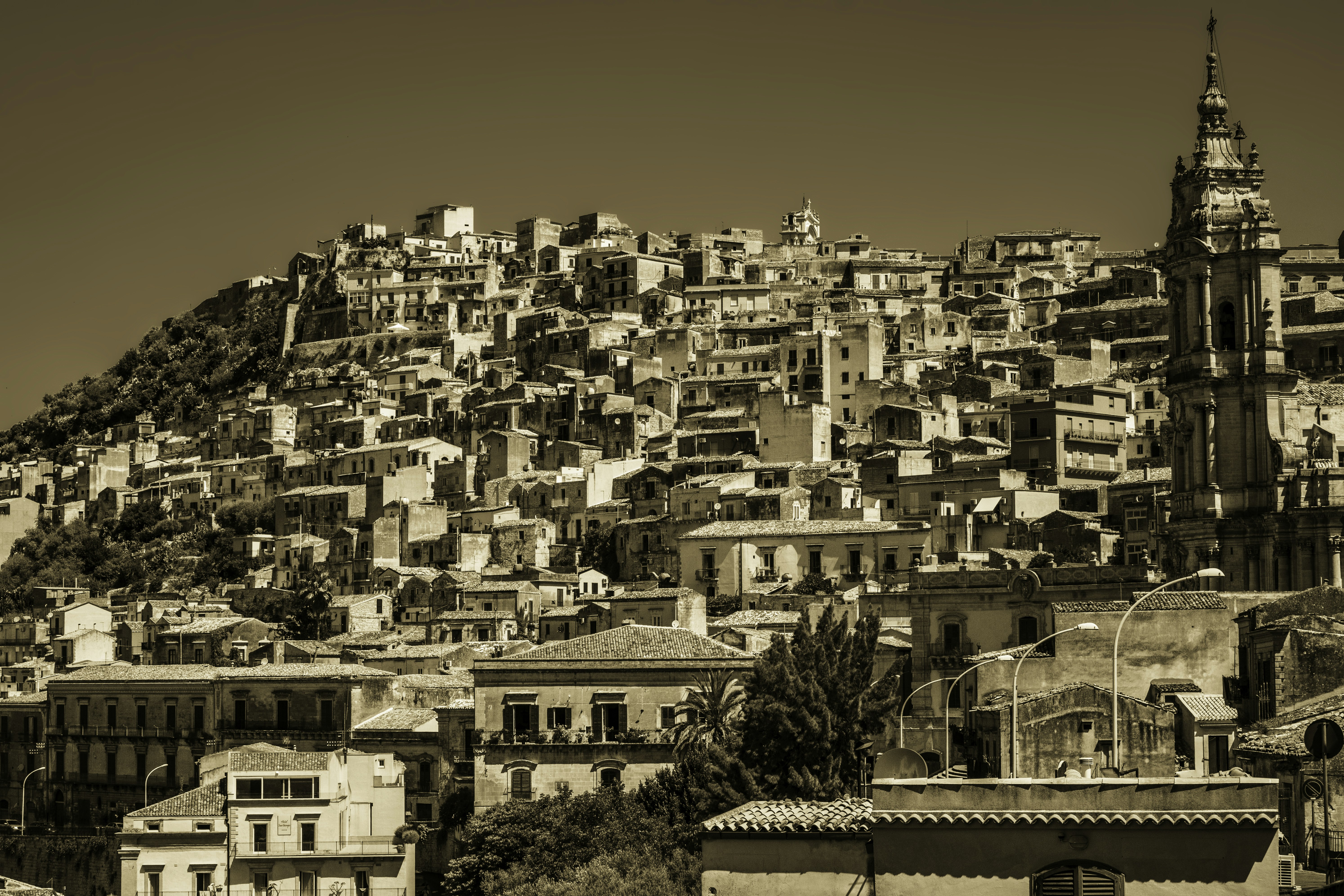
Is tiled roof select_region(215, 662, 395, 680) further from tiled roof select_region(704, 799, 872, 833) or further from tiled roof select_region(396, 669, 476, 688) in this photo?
tiled roof select_region(704, 799, 872, 833)

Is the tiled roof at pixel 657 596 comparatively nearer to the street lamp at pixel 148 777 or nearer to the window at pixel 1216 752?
the street lamp at pixel 148 777

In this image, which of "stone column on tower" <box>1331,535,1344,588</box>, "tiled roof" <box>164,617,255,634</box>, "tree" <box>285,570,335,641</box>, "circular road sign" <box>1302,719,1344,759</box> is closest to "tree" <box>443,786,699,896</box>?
"stone column on tower" <box>1331,535,1344,588</box>

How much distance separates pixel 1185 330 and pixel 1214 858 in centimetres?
4128

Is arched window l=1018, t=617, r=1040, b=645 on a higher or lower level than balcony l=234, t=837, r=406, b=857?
higher

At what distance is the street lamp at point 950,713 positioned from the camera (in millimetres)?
37031

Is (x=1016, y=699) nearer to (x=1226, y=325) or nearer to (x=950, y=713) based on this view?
(x=950, y=713)

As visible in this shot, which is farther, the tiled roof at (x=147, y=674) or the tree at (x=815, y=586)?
the tree at (x=815, y=586)

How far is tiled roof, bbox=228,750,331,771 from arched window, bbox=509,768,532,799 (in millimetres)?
6854

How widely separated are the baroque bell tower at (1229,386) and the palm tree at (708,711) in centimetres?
1471

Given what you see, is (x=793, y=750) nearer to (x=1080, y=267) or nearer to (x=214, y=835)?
(x=214, y=835)

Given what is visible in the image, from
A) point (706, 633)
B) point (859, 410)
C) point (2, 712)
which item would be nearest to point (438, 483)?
point (859, 410)

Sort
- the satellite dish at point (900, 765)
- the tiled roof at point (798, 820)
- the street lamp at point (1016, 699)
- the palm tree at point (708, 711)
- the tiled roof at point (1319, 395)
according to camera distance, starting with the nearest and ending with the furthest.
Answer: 1. the tiled roof at point (798, 820)
2. the satellite dish at point (900, 765)
3. the street lamp at point (1016, 699)
4. the palm tree at point (708, 711)
5. the tiled roof at point (1319, 395)

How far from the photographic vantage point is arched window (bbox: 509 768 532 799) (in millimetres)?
61500

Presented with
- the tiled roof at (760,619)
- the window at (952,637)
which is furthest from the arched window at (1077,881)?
the tiled roof at (760,619)
